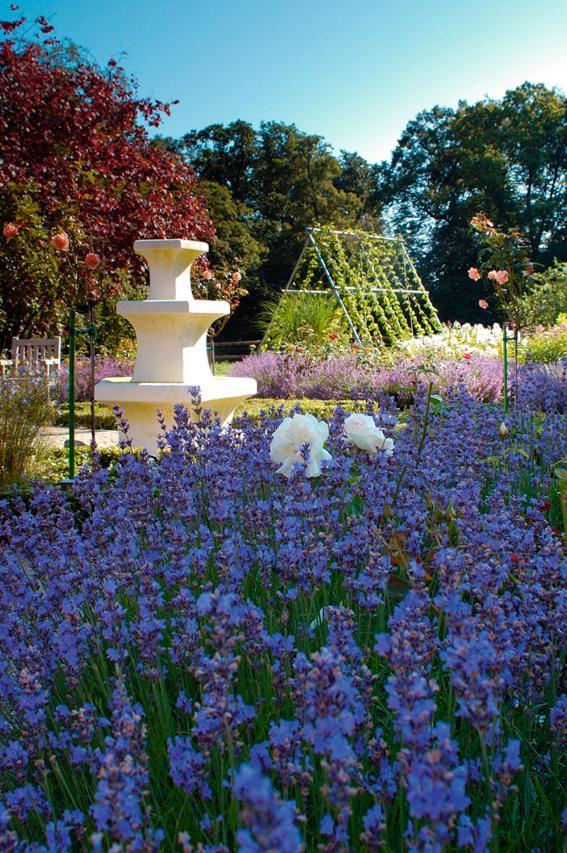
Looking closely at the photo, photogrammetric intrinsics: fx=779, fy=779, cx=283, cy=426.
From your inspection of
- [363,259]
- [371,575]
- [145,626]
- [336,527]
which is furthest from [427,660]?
[363,259]

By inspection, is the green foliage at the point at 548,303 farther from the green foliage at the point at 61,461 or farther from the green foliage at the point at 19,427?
the green foliage at the point at 19,427

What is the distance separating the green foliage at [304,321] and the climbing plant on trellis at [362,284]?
69mm

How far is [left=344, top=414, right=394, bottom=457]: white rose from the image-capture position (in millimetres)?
2123

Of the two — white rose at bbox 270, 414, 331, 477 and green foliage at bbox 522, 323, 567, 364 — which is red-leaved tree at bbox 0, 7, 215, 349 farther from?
white rose at bbox 270, 414, 331, 477

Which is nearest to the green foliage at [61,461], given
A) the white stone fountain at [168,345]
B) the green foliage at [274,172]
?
the white stone fountain at [168,345]

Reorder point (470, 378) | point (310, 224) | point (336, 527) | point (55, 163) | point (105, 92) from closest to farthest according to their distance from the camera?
point (336, 527) → point (470, 378) → point (55, 163) → point (105, 92) → point (310, 224)

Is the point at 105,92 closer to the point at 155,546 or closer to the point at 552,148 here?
the point at 155,546

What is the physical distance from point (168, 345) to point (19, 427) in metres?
1.55

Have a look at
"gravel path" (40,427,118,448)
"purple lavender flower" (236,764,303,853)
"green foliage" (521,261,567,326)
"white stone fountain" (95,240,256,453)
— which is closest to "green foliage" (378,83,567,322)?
"green foliage" (521,261,567,326)

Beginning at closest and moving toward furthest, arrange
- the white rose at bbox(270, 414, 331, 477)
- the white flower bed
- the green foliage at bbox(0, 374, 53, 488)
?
the white rose at bbox(270, 414, 331, 477)
the green foliage at bbox(0, 374, 53, 488)
the white flower bed

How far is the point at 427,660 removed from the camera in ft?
3.79

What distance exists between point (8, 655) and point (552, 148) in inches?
1340

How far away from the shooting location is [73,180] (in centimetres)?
1324

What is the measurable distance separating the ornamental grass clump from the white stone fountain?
3.77 metres
